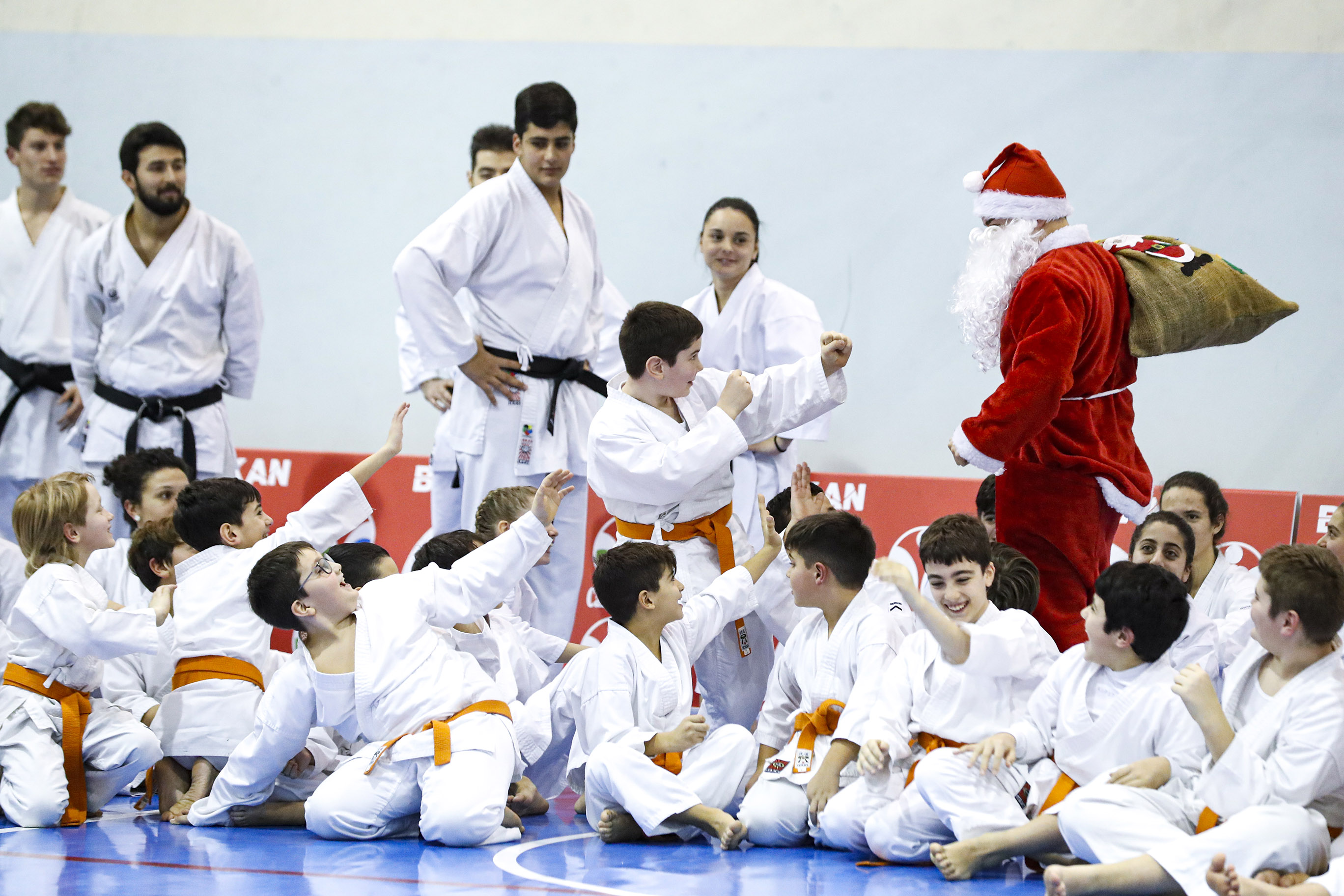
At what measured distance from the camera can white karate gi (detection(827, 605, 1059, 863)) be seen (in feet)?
9.83

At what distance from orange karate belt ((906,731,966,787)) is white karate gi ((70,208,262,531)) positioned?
2.93 meters

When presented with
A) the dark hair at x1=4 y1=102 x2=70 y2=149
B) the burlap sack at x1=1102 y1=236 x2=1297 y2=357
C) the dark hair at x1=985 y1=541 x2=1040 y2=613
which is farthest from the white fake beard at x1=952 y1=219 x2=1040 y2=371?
the dark hair at x1=4 y1=102 x2=70 y2=149

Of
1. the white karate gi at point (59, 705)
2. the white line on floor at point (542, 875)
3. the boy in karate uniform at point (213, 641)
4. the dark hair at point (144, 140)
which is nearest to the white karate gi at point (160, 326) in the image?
the dark hair at point (144, 140)

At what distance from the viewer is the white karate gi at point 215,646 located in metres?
3.61

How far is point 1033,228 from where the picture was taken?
355 centimetres

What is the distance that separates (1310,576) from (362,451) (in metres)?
4.89

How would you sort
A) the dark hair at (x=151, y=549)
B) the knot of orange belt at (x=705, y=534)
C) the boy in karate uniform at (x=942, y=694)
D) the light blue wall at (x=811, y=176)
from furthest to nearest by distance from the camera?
the light blue wall at (x=811, y=176) < the dark hair at (x=151, y=549) < the knot of orange belt at (x=705, y=534) < the boy in karate uniform at (x=942, y=694)

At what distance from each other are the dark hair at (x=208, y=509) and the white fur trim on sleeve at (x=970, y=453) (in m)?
1.92

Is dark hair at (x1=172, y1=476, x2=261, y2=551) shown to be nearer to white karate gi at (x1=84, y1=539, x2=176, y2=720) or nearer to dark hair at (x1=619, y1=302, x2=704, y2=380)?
white karate gi at (x1=84, y1=539, x2=176, y2=720)

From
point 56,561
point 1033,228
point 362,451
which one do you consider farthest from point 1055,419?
point 362,451

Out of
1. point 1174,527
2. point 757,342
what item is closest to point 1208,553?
point 1174,527

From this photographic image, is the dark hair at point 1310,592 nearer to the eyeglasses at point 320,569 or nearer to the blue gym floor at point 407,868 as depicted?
the blue gym floor at point 407,868

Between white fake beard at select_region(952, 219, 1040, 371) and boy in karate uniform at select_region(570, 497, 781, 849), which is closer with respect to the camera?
boy in karate uniform at select_region(570, 497, 781, 849)

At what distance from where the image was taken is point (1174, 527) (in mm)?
3646
